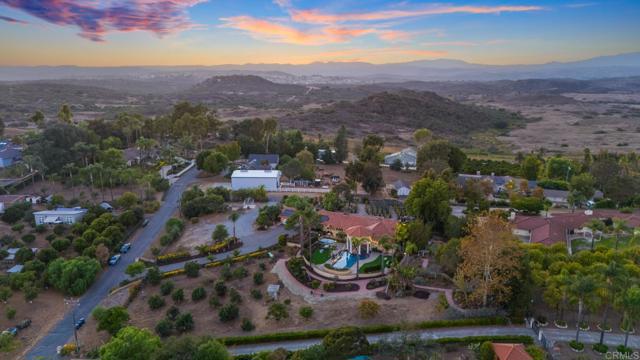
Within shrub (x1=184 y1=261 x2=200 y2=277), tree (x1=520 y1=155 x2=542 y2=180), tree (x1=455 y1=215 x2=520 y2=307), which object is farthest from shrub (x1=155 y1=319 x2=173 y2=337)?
tree (x1=520 y1=155 x2=542 y2=180)

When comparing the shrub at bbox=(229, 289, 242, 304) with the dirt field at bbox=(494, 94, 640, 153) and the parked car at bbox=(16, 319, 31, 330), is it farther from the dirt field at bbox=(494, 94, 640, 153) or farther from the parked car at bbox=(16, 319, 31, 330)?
the dirt field at bbox=(494, 94, 640, 153)

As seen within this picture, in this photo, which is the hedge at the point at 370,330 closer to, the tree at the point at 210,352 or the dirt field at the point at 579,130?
the tree at the point at 210,352

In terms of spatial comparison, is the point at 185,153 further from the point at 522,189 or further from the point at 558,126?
the point at 558,126

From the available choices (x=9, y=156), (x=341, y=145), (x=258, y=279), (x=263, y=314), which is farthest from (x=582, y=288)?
(x=9, y=156)

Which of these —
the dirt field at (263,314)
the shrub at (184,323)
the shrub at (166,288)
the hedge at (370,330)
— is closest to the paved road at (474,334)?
the hedge at (370,330)

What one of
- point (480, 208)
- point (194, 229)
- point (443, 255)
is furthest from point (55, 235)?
point (480, 208)
